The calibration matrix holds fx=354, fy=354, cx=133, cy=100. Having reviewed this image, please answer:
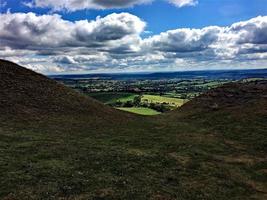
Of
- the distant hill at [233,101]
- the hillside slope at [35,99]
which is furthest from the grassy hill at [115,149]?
the distant hill at [233,101]

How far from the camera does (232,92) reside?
266 ft

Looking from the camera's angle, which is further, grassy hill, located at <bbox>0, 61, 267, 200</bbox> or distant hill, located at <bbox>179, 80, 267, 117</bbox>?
distant hill, located at <bbox>179, 80, 267, 117</bbox>

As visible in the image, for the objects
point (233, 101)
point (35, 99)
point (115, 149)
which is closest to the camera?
point (115, 149)

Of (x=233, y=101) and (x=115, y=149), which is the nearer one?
(x=115, y=149)

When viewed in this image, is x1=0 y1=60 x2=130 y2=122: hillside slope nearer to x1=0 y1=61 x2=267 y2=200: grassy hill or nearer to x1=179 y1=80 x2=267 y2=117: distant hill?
x1=0 y1=61 x2=267 y2=200: grassy hill

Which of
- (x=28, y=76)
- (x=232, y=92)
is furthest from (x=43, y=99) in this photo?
(x=232, y=92)

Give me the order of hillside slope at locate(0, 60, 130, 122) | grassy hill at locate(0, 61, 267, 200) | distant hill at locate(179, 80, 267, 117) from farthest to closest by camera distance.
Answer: distant hill at locate(179, 80, 267, 117) → hillside slope at locate(0, 60, 130, 122) → grassy hill at locate(0, 61, 267, 200)

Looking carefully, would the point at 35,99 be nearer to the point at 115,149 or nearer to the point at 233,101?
the point at 115,149

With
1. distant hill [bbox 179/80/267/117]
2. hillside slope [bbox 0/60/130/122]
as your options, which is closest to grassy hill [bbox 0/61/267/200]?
hillside slope [bbox 0/60/130/122]

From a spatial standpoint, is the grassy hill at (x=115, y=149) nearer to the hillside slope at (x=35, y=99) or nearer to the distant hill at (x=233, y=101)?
the hillside slope at (x=35, y=99)

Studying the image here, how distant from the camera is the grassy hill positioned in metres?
24.6

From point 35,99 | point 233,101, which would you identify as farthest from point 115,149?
point 233,101

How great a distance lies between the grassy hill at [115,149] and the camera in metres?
24.6

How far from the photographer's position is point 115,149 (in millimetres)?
35906
